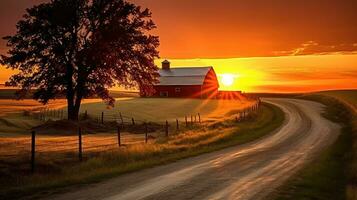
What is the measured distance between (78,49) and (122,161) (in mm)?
21828

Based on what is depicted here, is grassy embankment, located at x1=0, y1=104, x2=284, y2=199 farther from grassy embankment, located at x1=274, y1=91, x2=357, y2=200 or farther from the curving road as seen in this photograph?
grassy embankment, located at x1=274, y1=91, x2=357, y2=200

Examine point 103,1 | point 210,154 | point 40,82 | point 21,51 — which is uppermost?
point 103,1

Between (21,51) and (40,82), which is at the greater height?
(21,51)

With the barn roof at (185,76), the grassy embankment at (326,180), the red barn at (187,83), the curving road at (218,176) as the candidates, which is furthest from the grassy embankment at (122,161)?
the barn roof at (185,76)

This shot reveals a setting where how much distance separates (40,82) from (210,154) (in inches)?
873

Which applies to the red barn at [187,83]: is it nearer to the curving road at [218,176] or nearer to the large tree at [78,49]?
the large tree at [78,49]

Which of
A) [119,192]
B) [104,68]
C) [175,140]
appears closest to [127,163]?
[119,192]

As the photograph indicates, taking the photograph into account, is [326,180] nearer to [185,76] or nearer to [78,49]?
[78,49]

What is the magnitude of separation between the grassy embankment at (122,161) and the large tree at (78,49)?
1178 cm

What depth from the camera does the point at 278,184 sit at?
1761cm

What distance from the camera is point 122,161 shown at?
23.1 metres

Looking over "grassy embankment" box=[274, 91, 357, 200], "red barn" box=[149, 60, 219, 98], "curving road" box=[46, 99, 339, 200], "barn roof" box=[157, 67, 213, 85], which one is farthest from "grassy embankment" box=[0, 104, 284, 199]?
"barn roof" box=[157, 67, 213, 85]

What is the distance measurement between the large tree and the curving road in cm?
1722

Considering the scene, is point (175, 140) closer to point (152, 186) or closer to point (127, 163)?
point (127, 163)
